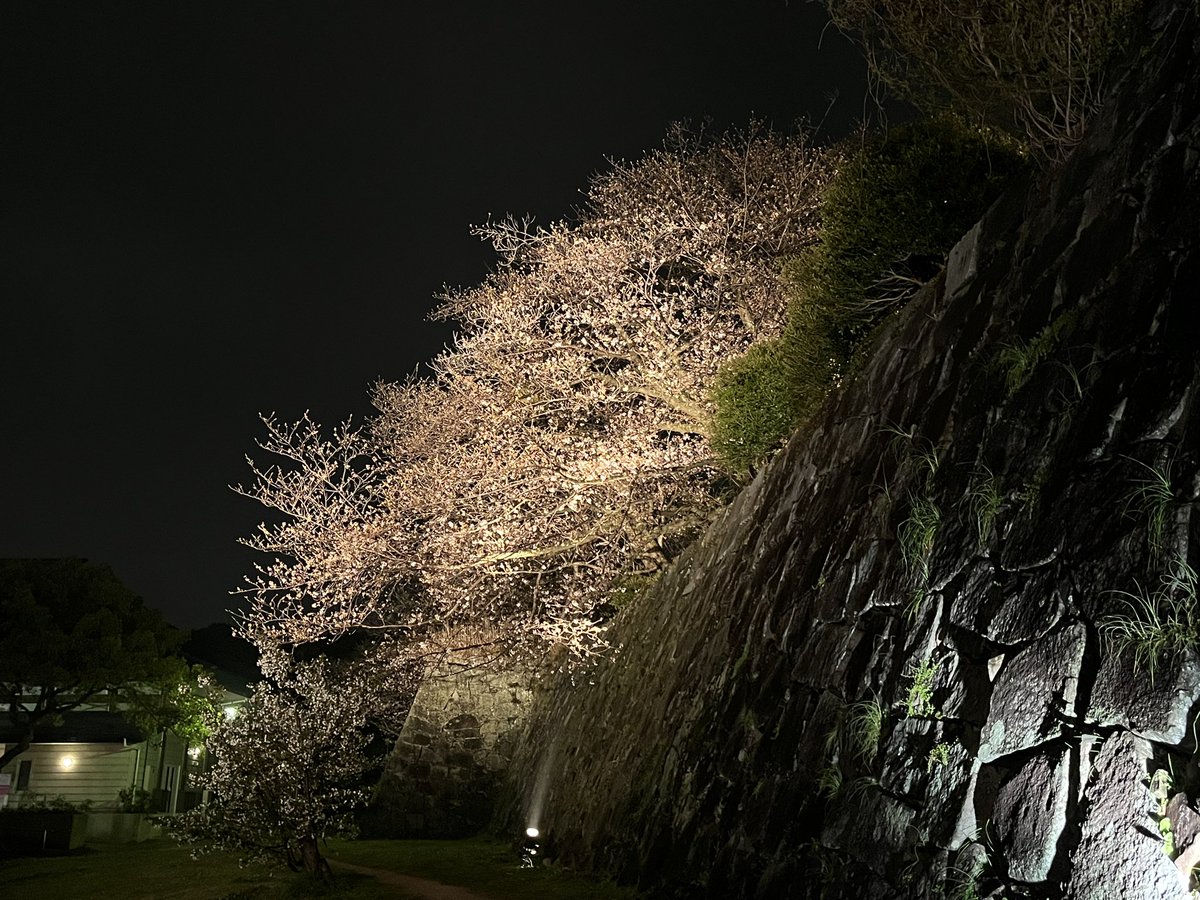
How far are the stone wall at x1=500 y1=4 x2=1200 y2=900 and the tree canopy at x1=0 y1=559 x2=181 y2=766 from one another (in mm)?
19742

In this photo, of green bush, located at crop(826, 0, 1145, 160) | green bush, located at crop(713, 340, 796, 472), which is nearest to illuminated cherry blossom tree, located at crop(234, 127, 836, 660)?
green bush, located at crop(713, 340, 796, 472)

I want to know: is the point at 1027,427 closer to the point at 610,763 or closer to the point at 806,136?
the point at 610,763

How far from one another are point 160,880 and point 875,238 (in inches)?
528

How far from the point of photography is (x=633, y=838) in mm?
9117

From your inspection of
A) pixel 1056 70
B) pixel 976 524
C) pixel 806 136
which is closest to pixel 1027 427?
pixel 976 524

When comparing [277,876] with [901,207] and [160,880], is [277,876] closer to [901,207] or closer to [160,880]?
[160,880]

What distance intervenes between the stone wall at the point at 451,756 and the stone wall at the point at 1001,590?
1380cm

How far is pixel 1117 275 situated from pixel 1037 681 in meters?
2.17

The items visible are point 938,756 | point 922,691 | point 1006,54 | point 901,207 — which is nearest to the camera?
point 938,756

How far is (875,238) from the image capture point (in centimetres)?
962

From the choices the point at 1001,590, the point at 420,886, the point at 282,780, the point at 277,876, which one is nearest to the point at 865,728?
the point at 1001,590

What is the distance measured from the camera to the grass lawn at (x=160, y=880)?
37.1 feet

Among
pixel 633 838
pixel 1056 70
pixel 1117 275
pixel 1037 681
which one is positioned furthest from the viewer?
pixel 633 838

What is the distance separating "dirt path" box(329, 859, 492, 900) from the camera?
10.6 meters
